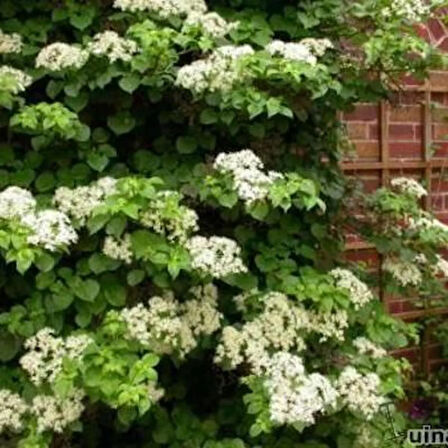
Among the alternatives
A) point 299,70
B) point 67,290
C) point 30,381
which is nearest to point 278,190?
Answer: point 299,70

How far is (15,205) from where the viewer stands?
2.19 metres

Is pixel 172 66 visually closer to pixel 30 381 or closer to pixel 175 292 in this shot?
pixel 175 292

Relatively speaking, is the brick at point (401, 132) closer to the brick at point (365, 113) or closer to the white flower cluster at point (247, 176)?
the brick at point (365, 113)

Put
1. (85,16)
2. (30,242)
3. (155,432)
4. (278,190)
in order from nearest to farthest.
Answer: (30,242) < (278,190) < (155,432) < (85,16)

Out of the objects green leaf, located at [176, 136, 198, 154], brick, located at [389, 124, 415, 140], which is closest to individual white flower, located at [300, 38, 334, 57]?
green leaf, located at [176, 136, 198, 154]

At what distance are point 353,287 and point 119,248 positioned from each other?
664 millimetres

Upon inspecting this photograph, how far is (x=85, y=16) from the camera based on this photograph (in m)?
2.62

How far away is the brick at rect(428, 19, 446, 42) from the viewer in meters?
4.09

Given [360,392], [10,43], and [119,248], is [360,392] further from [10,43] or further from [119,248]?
[10,43]

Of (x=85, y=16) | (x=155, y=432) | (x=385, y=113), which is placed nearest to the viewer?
(x=155, y=432)

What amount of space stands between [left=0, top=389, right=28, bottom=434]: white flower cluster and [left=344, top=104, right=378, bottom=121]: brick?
195 cm

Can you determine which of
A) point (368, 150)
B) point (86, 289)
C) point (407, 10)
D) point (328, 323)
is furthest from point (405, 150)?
point (86, 289)

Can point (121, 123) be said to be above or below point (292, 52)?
below

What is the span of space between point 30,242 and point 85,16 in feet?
2.68
